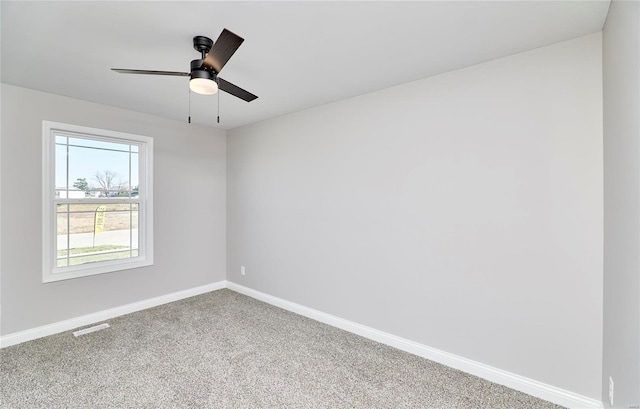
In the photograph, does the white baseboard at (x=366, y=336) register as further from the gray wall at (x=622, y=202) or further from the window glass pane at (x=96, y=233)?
the window glass pane at (x=96, y=233)

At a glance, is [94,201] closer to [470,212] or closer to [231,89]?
[231,89]

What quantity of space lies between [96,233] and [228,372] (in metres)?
2.39

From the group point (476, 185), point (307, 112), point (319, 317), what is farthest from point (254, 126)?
point (476, 185)

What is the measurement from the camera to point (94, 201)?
3.33 metres

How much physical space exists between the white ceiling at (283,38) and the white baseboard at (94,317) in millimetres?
2375

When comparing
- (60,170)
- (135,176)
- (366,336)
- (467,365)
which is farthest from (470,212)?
(60,170)

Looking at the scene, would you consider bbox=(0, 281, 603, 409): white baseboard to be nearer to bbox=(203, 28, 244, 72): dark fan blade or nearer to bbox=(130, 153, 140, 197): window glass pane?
bbox=(130, 153, 140, 197): window glass pane

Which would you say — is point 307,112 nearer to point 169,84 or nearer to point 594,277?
point 169,84

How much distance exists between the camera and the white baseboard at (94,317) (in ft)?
9.01

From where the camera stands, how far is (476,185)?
2303 mm

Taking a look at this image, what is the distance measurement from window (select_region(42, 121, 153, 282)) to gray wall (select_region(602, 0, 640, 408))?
168 inches

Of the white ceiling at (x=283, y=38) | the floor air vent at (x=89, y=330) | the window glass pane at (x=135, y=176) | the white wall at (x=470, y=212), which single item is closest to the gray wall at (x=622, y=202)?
the white wall at (x=470, y=212)

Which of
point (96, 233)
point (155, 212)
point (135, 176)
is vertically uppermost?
point (135, 176)

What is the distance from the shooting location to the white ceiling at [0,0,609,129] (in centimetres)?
167
